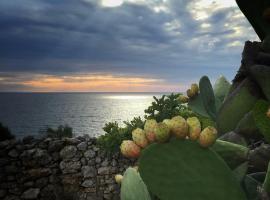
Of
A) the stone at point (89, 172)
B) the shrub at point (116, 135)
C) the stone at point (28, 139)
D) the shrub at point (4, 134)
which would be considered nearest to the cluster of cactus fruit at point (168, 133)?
the shrub at point (116, 135)

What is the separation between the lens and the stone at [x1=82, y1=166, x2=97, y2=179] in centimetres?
980

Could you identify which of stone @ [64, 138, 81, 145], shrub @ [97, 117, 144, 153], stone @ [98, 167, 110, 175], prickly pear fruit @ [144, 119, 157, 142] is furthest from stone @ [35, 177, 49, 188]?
prickly pear fruit @ [144, 119, 157, 142]

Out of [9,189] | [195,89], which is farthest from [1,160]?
[195,89]

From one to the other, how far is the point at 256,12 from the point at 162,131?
0.56 m

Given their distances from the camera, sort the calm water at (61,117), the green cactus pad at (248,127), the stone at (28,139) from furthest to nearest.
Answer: the calm water at (61,117)
the stone at (28,139)
the green cactus pad at (248,127)

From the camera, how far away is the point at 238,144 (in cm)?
162

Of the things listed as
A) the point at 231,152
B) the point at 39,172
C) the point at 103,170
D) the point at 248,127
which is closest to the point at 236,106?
the point at 248,127

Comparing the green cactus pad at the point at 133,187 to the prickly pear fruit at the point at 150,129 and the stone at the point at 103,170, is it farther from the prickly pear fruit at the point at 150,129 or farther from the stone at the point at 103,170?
the stone at the point at 103,170

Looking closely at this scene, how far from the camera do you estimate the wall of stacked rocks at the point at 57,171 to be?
9742 millimetres

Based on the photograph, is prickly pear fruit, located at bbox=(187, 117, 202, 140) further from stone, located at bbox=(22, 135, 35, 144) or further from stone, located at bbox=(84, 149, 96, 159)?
stone, located at bbox=(22, 135, 35, 144)

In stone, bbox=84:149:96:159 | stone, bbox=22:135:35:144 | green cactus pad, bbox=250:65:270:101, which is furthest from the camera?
stone, bbox=22:135:35:144

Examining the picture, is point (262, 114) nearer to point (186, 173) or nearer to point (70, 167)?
point (186, 173)

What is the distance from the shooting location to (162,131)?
49.9 inches

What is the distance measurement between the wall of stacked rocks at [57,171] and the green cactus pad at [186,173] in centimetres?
837
